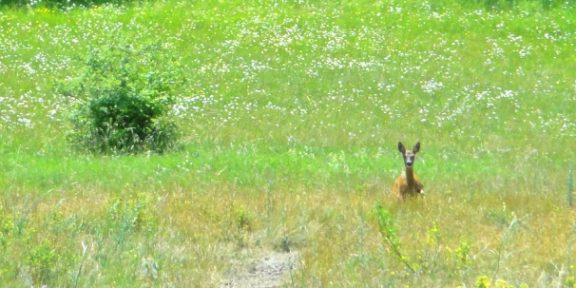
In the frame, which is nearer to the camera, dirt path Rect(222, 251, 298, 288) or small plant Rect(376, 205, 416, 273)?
small plant Rect(376, 205, 416, 273)

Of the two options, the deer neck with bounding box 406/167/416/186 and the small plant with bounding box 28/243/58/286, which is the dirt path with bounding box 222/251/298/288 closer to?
the small plant with bounding box 28/243/58/286

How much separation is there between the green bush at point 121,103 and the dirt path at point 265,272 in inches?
335

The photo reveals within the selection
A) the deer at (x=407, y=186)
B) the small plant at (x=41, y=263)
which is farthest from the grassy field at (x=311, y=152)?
the deer at (x=407, y=186)

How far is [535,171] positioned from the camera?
15484 mm

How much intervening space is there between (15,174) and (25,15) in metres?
19.0

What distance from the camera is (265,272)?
29.1ft

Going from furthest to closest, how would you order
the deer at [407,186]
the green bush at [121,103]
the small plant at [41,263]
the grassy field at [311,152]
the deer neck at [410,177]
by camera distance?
the green bush at [121,103] < the deer neck at [410,177] < the deer at [407,186] < the grassy field at [311,152] < the small plant at [41,263]

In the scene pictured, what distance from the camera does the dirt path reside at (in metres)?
8.40

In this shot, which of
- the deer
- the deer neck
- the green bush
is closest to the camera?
the deer

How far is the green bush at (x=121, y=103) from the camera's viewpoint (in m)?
17.8

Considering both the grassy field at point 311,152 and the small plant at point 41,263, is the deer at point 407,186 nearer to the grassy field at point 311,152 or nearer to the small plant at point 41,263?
the grassy field at point 311,152

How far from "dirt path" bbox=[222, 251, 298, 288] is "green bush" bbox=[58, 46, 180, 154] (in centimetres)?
850

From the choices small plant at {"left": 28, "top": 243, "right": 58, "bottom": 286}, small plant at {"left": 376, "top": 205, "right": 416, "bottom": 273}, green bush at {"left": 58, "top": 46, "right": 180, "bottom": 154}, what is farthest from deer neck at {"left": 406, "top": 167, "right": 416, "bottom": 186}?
green bush at {"left": 58, "top": 46, "right": 180, "bottom": 154}

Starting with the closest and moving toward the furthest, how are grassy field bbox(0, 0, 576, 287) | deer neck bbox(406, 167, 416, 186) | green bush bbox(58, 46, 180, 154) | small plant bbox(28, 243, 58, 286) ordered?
small plant bbox(28, 243, 58, 286) → grassy field bbox(0, 0, 576, 287) → deer neck bbox(406, 167, 416, 186) → green bush bbox(58, 46, 180, 154)
